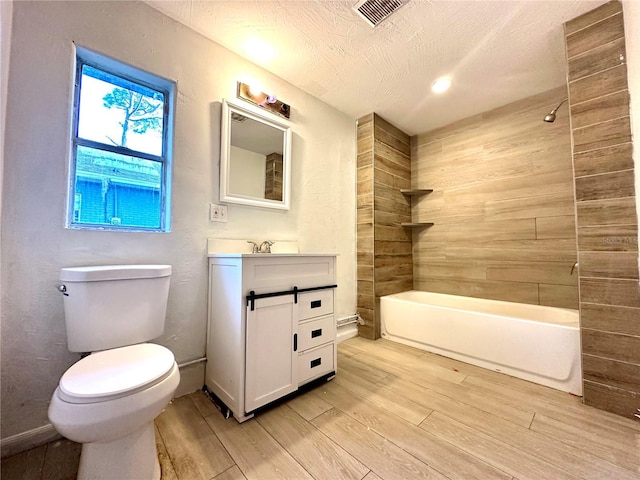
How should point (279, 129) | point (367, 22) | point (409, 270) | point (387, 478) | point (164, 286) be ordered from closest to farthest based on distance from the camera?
1. point (387, 478)
2. point (164, 286)
3. point (367, 22)
4. point (279, 129)
5. point (409, 270)

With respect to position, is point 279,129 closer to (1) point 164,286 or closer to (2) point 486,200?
(1) point 164,286

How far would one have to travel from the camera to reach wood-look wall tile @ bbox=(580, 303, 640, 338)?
1283 mm

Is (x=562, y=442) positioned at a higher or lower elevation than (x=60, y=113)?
lower

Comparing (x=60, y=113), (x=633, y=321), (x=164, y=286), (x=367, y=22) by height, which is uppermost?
(x=367, y=22)

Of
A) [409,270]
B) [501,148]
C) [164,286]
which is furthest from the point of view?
[409,270]

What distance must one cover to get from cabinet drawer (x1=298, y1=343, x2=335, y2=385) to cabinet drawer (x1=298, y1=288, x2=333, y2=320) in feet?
0.74

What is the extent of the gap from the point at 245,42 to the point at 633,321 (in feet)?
9.00

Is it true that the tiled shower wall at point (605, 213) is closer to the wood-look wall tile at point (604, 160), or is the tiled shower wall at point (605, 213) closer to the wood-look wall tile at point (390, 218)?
Answer: the wood-look wall tile at point (604, 160)

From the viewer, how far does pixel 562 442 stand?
113cm

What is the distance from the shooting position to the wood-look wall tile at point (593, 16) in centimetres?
138

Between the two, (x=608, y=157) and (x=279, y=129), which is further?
(x=279, y=129)

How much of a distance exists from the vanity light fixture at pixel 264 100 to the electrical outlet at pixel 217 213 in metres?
0.80

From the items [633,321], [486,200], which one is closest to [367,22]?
[486,200]

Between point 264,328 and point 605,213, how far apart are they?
195cm
